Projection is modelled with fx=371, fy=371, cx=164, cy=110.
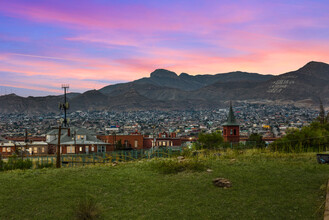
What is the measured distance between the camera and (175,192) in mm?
11875

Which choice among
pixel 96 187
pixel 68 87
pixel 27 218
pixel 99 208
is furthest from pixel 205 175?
pixel 68 87

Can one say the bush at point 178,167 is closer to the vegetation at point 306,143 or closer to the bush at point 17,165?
the bush at point 17,165

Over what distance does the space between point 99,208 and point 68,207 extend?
3.76 feet

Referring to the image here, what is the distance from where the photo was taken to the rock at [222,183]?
12062 mm

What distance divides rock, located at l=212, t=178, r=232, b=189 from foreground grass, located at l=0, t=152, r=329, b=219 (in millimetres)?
239

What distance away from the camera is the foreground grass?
996cm

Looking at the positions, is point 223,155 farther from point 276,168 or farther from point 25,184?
point 25,184

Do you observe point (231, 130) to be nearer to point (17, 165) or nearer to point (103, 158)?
point (103, 158)

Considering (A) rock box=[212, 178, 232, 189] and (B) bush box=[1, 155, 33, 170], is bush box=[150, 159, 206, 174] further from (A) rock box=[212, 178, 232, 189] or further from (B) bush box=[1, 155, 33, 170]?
(B) bush box=[1, 155, 33, 170]

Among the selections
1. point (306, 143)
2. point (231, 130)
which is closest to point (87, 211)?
point (306, 143)

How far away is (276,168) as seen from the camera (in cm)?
1462

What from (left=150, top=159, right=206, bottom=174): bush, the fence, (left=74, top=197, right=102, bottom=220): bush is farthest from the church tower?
(left=74, top=197, right=102, bottom=220): bush

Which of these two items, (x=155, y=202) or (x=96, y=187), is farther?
(x=96, y=187)

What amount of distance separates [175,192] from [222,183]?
5.22 ft
